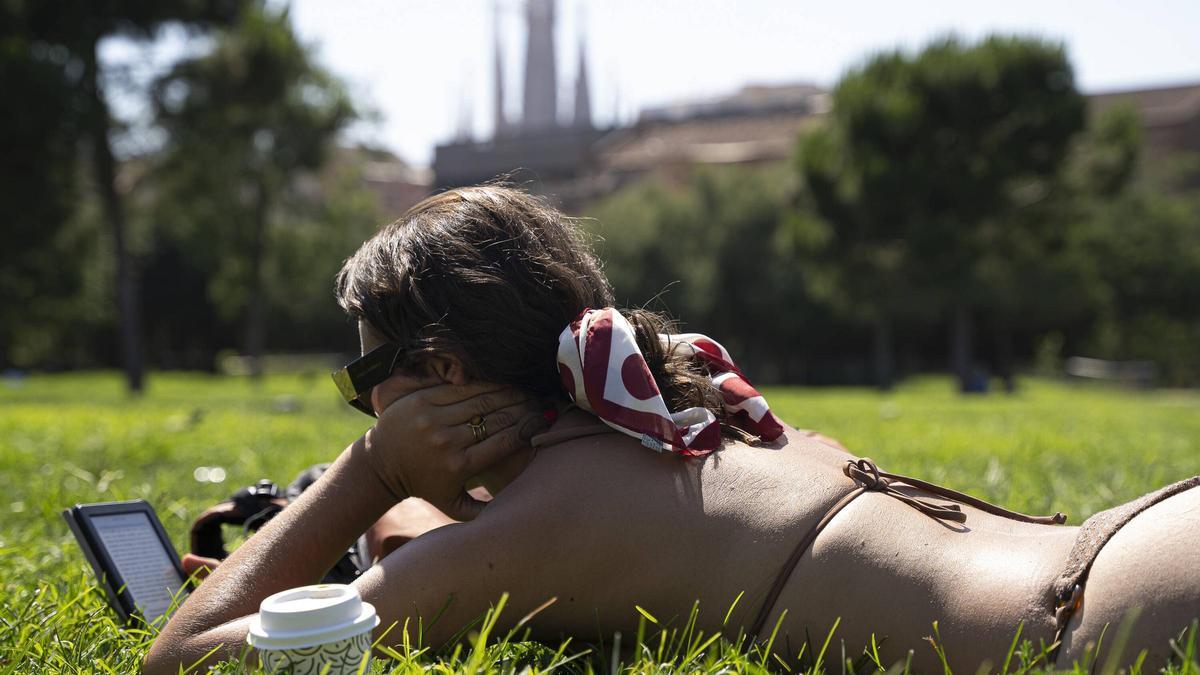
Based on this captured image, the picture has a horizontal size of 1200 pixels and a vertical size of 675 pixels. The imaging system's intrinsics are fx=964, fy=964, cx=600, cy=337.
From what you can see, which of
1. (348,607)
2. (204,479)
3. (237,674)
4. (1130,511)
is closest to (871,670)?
(1130,511)

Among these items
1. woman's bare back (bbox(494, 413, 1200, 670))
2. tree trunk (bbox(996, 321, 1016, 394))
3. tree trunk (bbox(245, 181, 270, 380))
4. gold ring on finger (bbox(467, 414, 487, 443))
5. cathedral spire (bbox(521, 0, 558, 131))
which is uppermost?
cathedral spire (bbox(521, 0, 558, 131))

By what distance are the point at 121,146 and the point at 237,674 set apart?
1865 centimetres

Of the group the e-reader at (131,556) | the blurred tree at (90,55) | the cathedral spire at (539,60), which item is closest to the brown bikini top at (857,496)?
the e-reader at (131,556)

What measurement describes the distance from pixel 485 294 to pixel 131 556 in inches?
49.2

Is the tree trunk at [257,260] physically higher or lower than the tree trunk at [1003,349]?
higher

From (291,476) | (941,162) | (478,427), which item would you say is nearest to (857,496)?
(478,427)

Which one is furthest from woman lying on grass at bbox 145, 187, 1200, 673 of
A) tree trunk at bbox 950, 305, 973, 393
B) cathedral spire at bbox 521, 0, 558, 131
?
cathedral spire at bbox 521, 0, 558, 131

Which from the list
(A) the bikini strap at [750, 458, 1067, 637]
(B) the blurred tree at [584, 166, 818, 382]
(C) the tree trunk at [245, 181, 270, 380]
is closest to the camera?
(A) the bikini strap at [750, 458, 1067, 637]

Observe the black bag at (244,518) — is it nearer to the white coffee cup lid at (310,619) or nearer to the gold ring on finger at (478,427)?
the gold ring on finger at (478,427)

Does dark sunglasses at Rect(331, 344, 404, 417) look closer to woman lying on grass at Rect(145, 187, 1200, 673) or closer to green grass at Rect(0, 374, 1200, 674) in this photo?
woman lying on grass at Rect(145, 187, 1200, 673)

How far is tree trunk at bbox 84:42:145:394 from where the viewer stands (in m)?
16.1

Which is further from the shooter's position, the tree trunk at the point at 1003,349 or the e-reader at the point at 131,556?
the tree trunk at the point at 1003,349

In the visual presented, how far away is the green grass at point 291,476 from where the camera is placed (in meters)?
1.77

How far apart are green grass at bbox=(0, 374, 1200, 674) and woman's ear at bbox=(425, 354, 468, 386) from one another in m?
0.50
